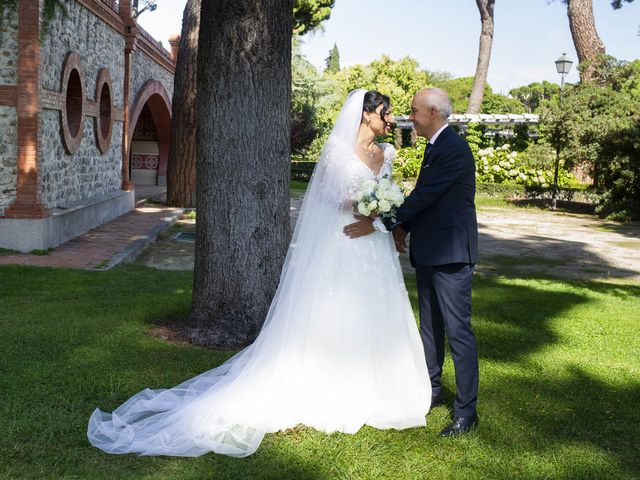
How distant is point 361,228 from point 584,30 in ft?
85.9

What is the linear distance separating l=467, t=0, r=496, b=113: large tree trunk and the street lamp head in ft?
25.0

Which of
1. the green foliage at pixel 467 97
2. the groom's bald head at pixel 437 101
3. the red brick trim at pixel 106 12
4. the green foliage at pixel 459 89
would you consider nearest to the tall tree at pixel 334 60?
the green foliage at pixel 467 97

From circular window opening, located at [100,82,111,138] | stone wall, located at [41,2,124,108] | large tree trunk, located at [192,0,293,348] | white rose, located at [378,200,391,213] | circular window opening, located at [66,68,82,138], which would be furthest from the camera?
circular window opening, located at [100,82,111,138]

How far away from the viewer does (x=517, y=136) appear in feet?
109

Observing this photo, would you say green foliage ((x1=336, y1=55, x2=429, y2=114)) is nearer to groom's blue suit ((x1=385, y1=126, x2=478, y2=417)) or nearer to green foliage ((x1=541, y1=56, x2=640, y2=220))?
green foliage ((x1=541, y1=56, x2=640, y2=220))

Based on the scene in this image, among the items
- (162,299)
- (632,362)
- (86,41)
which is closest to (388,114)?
(632,362)

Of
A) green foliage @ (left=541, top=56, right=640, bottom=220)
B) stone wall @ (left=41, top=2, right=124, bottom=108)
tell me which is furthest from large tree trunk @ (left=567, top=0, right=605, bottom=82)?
stone wall @ (left=41, top=2, right=124, bottom=108)

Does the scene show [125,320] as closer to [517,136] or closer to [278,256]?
[278,256]

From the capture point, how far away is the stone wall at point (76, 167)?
499 inches

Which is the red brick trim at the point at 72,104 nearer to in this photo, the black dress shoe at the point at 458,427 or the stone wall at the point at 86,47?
the stone wall at the point at 86,47

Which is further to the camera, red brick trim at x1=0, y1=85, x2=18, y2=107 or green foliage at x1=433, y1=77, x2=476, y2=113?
green foliage at x1=433, y1=77, x2=476, y2=113

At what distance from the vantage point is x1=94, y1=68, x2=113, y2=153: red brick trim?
16.4m

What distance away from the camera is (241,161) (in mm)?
6207

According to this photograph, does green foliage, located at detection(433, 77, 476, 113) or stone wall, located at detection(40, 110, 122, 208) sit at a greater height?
green foliage, located at detection(433, 77, 476, 113)
